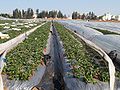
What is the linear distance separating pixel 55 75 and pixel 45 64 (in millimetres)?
1294

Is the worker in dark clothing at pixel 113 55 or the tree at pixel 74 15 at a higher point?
the worker in dark clothing at pixel 113 55

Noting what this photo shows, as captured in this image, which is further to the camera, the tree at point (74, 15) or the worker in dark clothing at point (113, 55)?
the tree at point (74, 15)

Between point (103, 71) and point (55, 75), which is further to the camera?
point (55, 75)


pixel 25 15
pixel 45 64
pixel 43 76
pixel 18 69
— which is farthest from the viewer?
pixel 25 15

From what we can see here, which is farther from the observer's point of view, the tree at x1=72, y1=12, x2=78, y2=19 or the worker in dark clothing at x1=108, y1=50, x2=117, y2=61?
the tree at x1=72, y1=12, x2=78, y2=19

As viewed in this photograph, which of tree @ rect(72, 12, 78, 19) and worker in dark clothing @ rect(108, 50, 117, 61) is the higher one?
worker in dark clothing @ rect(108, 50, 117, 61)

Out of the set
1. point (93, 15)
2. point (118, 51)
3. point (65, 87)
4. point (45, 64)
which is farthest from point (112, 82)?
point (93, 15)

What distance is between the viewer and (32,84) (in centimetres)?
793

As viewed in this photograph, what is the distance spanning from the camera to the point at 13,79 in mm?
8008

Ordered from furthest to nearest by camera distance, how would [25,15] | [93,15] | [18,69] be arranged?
[93,15], [25,15], [18,69]

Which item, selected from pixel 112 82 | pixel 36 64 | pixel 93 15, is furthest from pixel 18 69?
pixel 93 15

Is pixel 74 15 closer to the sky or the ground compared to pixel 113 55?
closer to the ground

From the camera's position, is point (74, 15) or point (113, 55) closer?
point (113, 55)

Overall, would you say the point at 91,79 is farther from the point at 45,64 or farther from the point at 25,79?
the point at 45,64
